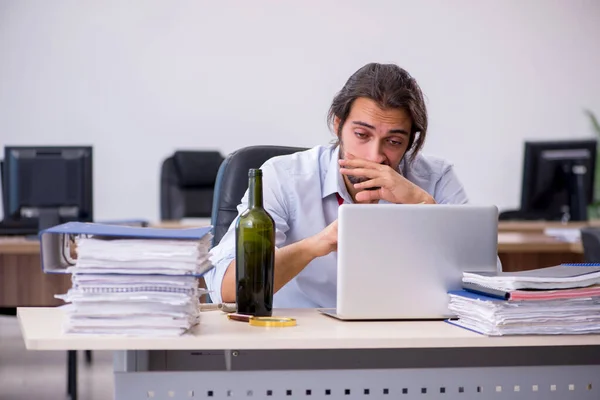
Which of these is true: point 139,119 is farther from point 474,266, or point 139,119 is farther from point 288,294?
point 474,266

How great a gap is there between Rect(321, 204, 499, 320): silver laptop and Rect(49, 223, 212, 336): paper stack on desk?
29cm

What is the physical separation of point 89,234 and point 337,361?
0.50 metres

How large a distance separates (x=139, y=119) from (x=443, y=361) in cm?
544

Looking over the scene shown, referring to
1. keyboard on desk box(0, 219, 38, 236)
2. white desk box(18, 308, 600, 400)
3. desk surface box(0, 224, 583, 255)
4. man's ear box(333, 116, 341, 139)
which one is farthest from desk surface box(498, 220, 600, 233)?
white desk box(18, 308, 600, 400)

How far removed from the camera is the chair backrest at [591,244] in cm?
Answer: 266

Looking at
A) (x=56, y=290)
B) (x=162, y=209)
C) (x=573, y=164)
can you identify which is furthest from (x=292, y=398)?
(x=162, y=209)

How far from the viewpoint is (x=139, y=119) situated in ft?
21.9

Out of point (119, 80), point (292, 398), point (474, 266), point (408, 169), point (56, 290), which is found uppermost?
point (119, 80)

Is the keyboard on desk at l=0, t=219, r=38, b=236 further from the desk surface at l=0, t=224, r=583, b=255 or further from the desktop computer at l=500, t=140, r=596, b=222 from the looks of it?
the desktop computer at l=500, t=140, r=596, b=222

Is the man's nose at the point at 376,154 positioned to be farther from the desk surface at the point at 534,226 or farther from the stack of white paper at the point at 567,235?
the desk surface at the point at 534,226

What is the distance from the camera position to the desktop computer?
426cm

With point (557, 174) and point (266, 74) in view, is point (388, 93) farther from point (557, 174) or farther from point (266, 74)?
point (266, 74)

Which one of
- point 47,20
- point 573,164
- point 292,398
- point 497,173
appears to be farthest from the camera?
point 497,173

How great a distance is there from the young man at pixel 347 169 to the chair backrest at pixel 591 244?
2.85ft
